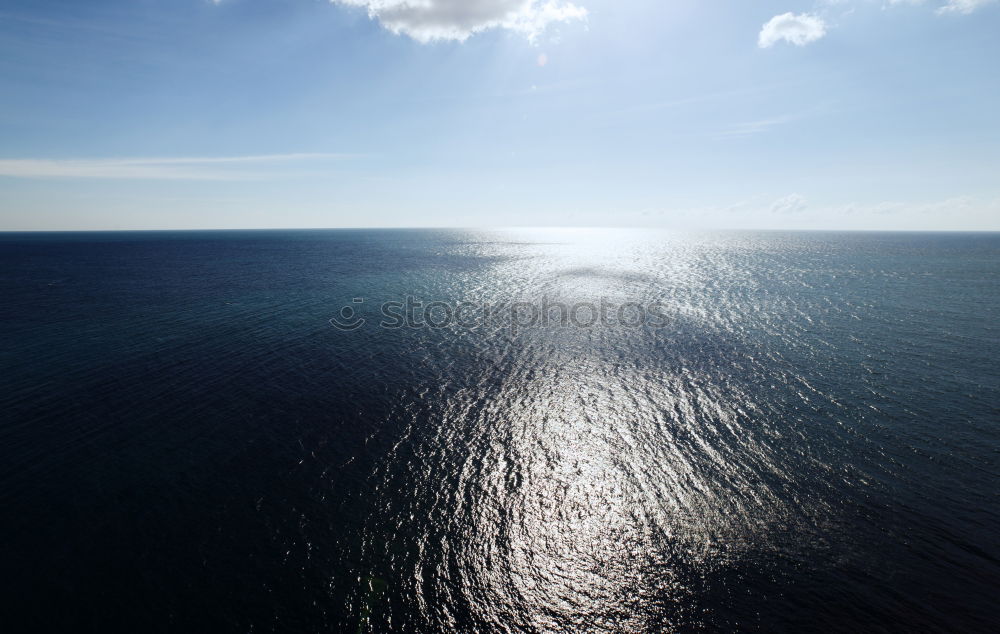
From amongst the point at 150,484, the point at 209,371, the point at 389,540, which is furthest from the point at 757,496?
the point at 209,371

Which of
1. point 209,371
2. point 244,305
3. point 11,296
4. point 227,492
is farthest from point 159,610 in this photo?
point 11,296

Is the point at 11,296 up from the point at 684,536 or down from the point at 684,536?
up

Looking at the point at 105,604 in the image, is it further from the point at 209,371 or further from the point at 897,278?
the point at 897,278

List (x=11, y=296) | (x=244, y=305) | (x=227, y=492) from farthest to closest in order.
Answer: (x=11, y=296) → (x=244, y=305) → (x=227, y=492)

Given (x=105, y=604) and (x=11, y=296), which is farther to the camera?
(x=11, y=296)

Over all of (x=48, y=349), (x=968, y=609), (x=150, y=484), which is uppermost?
(x=48, y=349)

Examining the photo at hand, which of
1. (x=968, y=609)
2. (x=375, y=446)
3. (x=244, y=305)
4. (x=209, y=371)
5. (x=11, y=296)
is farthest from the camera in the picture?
(x=11, y=296)

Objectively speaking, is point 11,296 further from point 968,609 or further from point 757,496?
point 968,609
